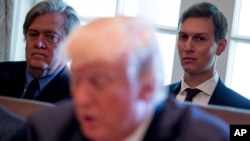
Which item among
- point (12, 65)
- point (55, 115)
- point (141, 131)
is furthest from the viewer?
point (12, 65)

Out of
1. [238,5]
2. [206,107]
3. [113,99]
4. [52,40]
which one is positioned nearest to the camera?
[113,99]

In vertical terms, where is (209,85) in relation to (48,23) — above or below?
below

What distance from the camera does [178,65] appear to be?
280 cm

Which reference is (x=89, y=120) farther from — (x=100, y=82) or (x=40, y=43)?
(x=40, y=43)

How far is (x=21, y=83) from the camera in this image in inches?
86.5

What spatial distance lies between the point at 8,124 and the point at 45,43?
2.97ft

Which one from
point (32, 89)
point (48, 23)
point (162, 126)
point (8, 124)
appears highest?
point (48, 23)

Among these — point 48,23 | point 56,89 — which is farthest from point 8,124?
point 48,23

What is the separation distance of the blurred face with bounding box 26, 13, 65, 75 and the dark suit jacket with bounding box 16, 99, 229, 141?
0.99 metres

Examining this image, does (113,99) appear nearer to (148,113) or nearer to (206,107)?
(148,113)

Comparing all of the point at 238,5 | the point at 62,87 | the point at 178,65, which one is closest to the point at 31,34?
the point at 62,87

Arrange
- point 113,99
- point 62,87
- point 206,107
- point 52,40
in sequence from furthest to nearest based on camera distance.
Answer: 1. point 52,40
2. point 62,87
3. point 206,107
4. point 113,99

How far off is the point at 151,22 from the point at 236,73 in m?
1.88

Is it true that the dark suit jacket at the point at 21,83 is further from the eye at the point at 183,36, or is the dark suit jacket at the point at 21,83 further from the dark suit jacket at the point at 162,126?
the dark suit jacket at the point at 162,126
